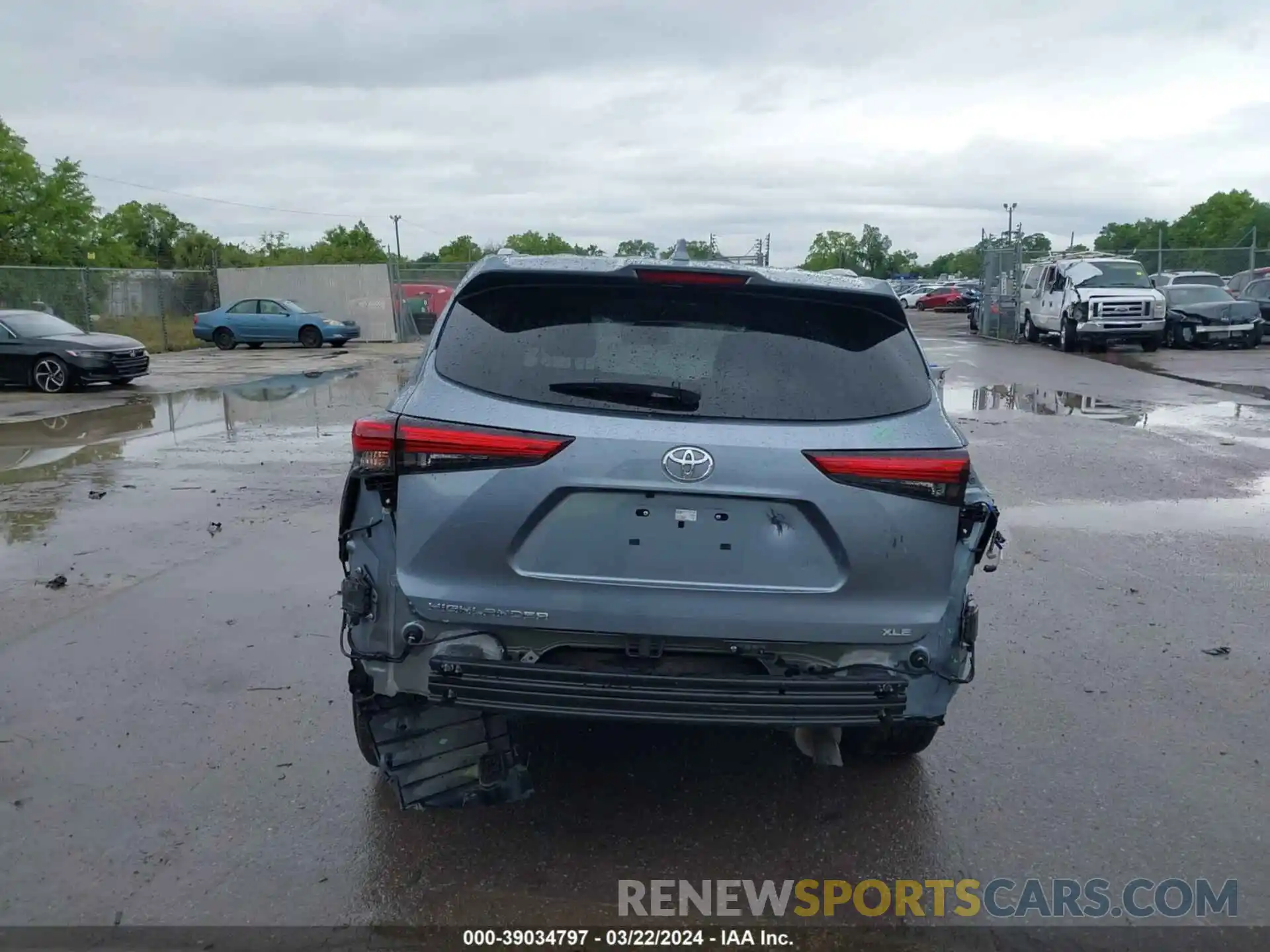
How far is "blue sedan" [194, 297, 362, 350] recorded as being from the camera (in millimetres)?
31781

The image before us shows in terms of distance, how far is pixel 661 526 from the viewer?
3473mm

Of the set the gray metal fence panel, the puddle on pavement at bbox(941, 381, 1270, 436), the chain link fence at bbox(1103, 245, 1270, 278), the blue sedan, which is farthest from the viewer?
the chain link fence at bbox(1103, 245, 1270, 278)

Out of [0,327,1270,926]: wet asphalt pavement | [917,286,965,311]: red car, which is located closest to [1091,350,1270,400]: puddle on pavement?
[0,327,1270,926]: wet asphalt pavement

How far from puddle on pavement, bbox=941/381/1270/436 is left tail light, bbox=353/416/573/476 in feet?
39.2

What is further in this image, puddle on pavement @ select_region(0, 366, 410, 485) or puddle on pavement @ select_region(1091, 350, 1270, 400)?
puddle on pavement @ select_region(1091, 350, 1270, 400)

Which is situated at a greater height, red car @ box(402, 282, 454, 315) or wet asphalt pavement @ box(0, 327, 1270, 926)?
red car @ box(402, 282, 454, 315)

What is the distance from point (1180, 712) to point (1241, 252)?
41.6m

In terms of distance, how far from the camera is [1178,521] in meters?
8.92

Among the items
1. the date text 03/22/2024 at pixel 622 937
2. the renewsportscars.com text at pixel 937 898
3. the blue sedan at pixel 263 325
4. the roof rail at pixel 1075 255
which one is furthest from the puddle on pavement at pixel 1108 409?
the blue sedan at pixel 263 325

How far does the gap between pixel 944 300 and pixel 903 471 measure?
190 ft

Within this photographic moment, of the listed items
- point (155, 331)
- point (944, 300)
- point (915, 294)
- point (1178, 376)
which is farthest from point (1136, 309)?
point (915, 294)

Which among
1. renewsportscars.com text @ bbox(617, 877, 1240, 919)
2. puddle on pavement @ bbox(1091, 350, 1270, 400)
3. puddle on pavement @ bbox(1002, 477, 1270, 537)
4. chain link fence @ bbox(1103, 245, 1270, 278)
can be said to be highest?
chain link fence @ bbox(1103, 245, 1270, 278)

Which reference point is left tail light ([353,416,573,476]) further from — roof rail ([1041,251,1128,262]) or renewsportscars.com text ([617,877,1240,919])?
roof rail ([1041,251,1128,262])

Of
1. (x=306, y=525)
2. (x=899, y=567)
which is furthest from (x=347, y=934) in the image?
(x=306, y=525)
